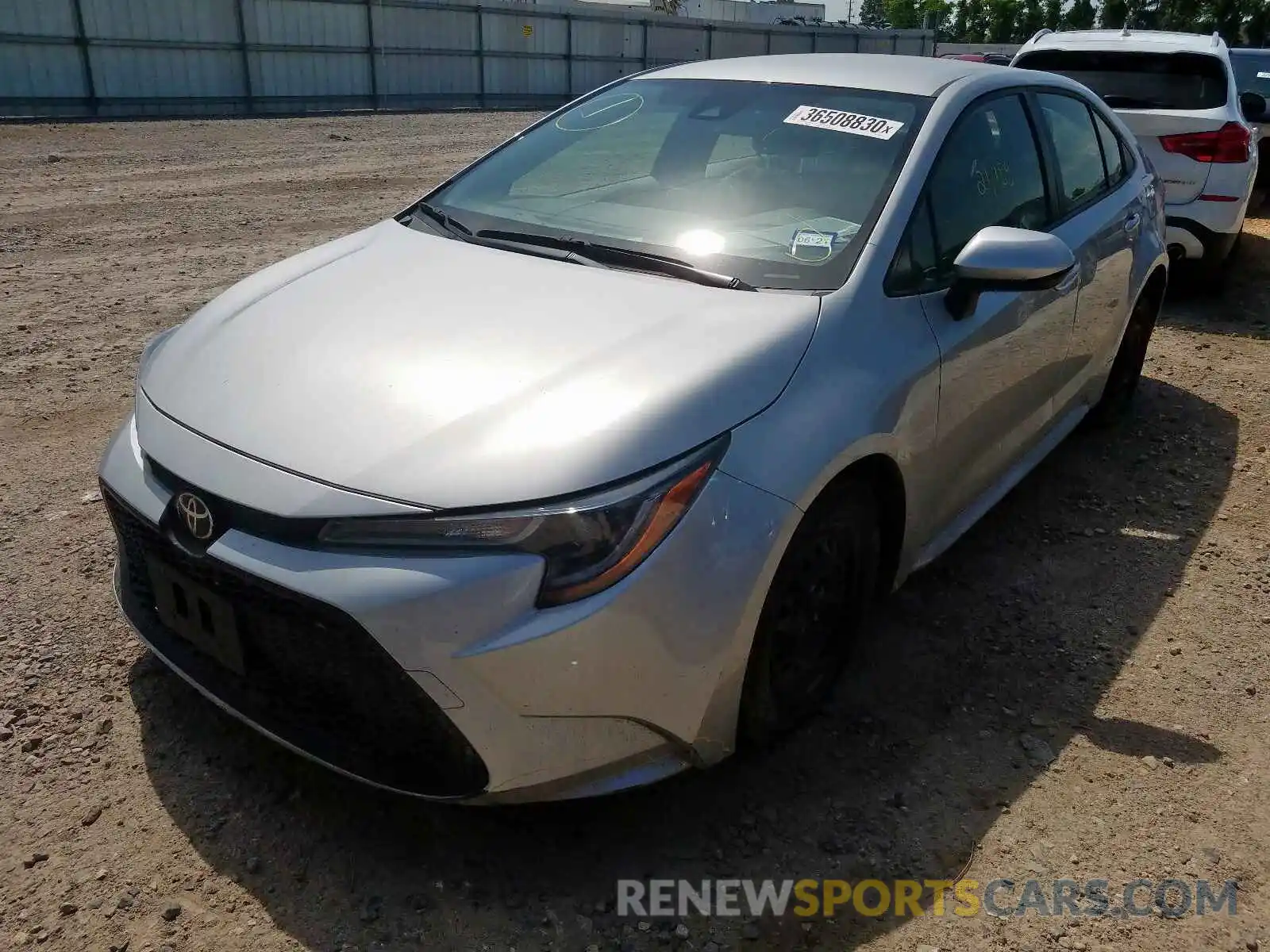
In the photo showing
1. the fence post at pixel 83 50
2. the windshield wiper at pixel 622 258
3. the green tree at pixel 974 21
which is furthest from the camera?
the green tree at pixel 974 21

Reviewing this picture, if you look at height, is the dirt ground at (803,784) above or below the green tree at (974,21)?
above

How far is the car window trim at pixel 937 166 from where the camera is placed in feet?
9.22

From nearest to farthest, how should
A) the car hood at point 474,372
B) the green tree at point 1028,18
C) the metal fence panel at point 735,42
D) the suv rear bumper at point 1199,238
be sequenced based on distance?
the car hood at point 474,372 → the suv rear bumper at point 1199,238 → the metal fence panel at point 735,42 → the green tree at point 1028,18

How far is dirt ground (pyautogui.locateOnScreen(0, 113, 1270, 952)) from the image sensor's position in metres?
2.20

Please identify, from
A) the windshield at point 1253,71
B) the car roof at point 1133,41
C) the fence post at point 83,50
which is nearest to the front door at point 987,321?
the car roof at point 1133,41

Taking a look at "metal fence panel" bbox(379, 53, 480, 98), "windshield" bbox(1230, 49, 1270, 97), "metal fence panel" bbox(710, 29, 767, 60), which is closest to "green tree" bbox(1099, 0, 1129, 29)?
"metal fence panel" bbox(710, 29, 767, 60)

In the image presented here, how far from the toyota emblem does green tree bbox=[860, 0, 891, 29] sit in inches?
4237

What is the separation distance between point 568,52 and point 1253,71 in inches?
862

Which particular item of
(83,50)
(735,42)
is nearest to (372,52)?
(83,50)

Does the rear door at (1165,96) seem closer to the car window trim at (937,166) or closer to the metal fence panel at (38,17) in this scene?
the car window trim at (937,166)

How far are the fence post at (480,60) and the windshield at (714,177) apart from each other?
84.3 ft

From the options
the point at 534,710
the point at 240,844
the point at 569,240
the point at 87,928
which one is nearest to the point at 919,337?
the point at 569,240

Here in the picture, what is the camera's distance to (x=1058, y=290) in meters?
3.60

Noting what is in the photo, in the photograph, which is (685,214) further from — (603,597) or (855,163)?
(603,597)
